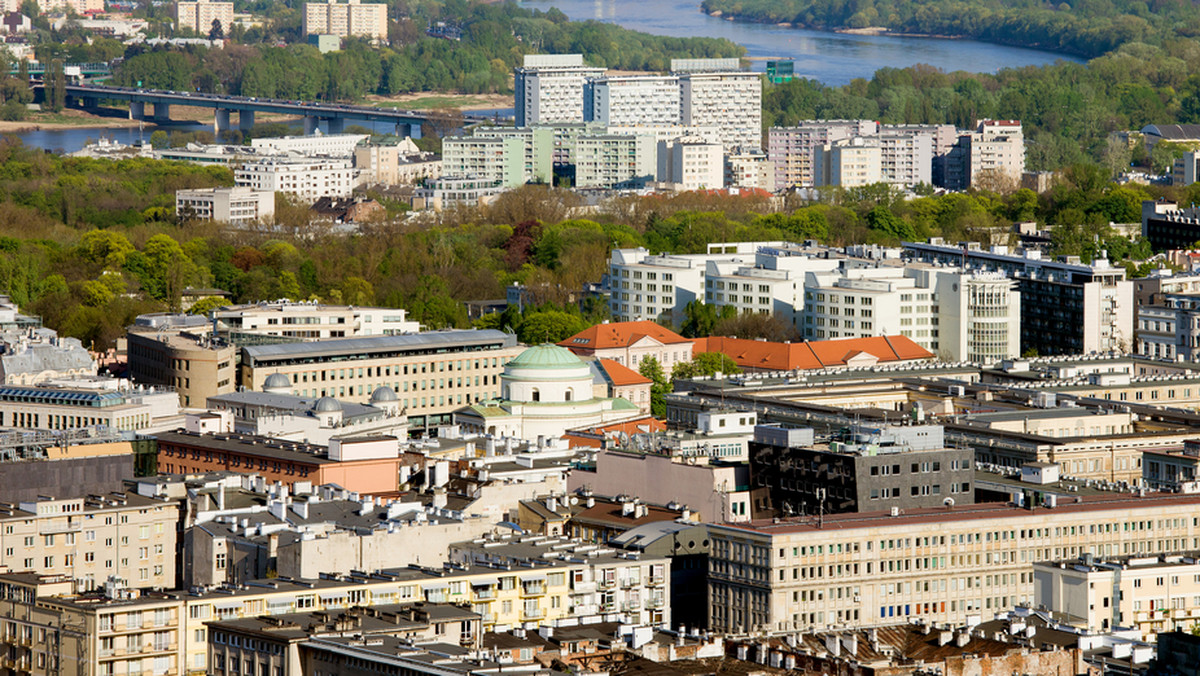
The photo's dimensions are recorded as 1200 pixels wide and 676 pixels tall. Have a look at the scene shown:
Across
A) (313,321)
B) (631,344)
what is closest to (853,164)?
(631,344)

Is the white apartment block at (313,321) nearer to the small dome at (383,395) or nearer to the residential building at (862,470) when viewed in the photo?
the small dome at (383,395)

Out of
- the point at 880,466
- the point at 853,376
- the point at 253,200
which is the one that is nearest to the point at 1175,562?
the point at 880,466

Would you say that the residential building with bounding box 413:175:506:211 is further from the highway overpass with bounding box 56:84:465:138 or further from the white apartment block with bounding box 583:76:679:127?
the highway overpass with bounding box 56:84:465:138

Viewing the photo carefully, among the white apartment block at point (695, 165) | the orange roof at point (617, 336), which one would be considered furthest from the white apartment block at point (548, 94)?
the orange roof at point (617, 336)

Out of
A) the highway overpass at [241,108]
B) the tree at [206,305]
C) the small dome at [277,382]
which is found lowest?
the small dome at [277,382]

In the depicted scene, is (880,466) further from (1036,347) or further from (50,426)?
(1036,347)

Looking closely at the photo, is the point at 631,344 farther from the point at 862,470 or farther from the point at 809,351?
the point at 862,470

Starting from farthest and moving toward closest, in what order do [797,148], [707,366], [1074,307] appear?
[797,148] < [1074,307] < [707,366]
